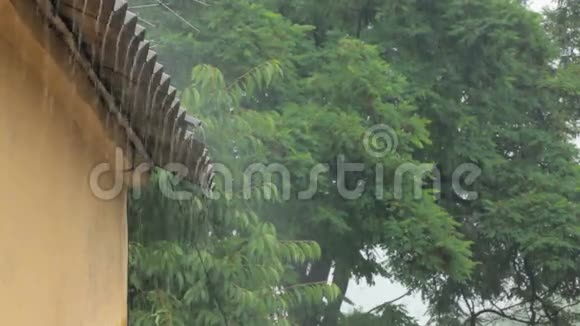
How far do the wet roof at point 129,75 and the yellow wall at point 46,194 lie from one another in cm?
9

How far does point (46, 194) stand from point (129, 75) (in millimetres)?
454

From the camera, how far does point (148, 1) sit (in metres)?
4.01

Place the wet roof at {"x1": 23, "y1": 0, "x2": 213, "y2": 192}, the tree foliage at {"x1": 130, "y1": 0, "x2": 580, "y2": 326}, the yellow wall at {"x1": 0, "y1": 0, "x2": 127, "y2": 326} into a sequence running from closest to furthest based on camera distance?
the wet roof at {"x1": 23, "y1": 0, "x2": 213, "y2": 192} → the yellow wall at {"x1": 0, "y1": 0, "x2": 127, "y2": 326} → the tree foliage at {"x1": 130, "y1": 0, "x2": 580, "y2": 326}

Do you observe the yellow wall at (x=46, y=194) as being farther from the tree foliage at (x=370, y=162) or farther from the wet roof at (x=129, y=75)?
the tree foliage at (x=370, y=162)

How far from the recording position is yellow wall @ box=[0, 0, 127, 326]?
2.19 meters

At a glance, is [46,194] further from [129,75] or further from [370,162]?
[370,162]

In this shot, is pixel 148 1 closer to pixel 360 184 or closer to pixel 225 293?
pixel 225 293

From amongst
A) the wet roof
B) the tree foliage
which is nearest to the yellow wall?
the wet roof

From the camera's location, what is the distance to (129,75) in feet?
7.79

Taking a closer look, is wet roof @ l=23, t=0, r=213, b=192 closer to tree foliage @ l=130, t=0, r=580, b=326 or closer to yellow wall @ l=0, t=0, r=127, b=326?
yellow wall @ l=0, t=0, r=127, b=326

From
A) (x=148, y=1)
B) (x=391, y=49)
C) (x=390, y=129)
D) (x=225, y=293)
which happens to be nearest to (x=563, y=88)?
(x=391, y=49)

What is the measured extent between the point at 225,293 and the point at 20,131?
2884 millimetres

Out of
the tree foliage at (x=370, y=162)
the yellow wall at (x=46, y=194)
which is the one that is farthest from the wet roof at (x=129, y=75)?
the tree foliage at (x=370, y=162)

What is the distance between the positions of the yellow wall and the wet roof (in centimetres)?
9
